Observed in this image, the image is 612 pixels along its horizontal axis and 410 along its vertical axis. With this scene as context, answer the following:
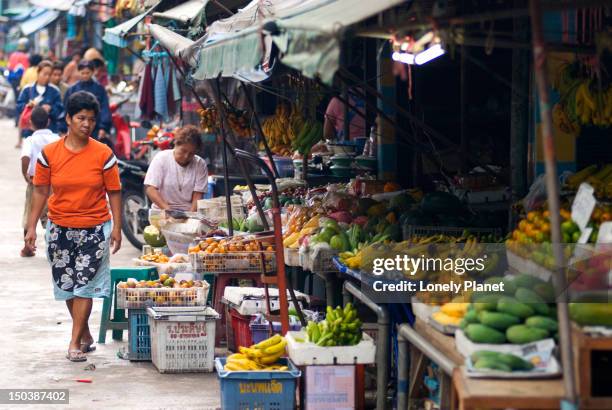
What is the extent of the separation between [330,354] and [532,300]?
4.66 feet

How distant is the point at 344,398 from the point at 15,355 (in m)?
3.25

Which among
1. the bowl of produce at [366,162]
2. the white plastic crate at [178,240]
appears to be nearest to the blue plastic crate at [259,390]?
the white plastic crate at [178,240]

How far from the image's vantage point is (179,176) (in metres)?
11.2

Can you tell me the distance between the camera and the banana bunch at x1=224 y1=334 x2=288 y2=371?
7.03m

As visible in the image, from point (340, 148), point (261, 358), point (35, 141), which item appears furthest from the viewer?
point (35, 141)

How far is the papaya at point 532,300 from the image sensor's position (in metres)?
5.62

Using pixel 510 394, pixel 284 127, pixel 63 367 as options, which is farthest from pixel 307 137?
pixel 510 394

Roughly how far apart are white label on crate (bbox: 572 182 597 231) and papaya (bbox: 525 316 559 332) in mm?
722

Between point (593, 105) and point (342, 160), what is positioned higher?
point (593, 105)

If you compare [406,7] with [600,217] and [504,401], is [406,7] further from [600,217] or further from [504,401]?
[504,401]

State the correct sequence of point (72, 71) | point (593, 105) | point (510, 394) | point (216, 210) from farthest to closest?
point (72, 71)
point (216, 210)
point (593, 105)
point (510, 394)

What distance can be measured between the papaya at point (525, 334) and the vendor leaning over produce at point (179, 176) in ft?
19.5

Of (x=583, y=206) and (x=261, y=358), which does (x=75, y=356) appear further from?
(x=583, y=206)

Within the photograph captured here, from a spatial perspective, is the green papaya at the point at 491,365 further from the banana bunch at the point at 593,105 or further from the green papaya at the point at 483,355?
the banana bunch at the point at 593,105
